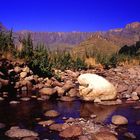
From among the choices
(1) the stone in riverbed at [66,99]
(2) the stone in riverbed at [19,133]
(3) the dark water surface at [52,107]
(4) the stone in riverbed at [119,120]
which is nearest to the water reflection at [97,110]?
(3) the dark water surface at [52,107]

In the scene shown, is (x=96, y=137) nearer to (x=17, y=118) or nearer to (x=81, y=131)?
(x=81, y=131)

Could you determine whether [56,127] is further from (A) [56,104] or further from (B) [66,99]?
(B) [66,99]

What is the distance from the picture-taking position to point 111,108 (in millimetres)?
16453

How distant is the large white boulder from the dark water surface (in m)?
1.19

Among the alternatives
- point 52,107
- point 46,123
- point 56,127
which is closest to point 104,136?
point 56,127

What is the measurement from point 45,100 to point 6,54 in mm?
6742

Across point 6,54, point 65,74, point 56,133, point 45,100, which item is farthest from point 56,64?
point 56,133

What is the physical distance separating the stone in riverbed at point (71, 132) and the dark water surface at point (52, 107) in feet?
0.81

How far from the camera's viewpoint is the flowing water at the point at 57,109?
40.1ft

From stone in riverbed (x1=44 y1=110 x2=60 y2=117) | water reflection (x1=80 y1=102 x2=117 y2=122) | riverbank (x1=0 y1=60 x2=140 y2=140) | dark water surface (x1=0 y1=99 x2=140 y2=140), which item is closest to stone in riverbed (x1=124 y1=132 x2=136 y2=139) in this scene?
riverbank (x1=0 y1=60 x2=140 y2=140)

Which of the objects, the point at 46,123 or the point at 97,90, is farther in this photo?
the point at 97,90

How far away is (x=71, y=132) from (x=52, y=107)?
488 centimetres

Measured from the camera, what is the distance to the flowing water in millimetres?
12234

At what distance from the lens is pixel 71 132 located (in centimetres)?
1170
